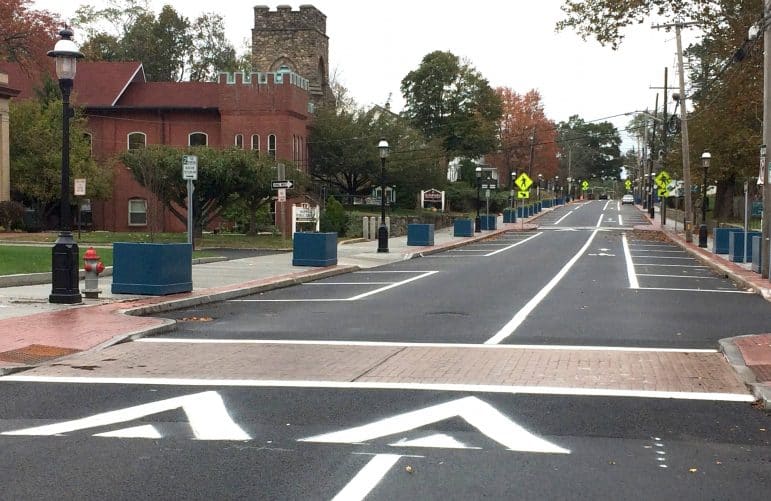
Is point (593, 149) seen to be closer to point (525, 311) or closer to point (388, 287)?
point (388, 287)

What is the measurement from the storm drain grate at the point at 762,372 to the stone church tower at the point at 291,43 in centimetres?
6009

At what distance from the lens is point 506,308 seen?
1639 centimetres

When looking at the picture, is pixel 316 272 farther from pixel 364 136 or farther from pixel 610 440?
pixel 364 136

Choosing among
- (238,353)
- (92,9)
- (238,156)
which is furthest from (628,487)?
(92,9)

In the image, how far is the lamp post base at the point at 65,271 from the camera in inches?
588

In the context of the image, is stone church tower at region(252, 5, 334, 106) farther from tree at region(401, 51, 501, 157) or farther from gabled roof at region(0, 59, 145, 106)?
tree at region(401, 51, 501, 157)

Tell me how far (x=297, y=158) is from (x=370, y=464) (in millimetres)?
50276

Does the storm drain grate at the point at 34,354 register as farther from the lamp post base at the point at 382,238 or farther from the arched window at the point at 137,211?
the arched window at the point at 137,211

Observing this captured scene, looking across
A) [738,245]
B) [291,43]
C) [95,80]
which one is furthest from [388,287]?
[291,43]

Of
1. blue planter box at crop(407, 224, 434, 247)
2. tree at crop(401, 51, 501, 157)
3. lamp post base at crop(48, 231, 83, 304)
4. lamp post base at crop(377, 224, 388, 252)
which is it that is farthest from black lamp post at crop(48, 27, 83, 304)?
tree at crop(401, 51, 501, 157)

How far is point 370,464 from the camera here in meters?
6.14

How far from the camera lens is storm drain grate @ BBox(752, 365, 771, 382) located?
30.0ft

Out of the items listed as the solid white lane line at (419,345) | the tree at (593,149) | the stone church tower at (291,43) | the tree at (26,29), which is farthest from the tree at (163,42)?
the tree at (593,149)

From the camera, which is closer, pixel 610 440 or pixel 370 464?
pixel 370 464
